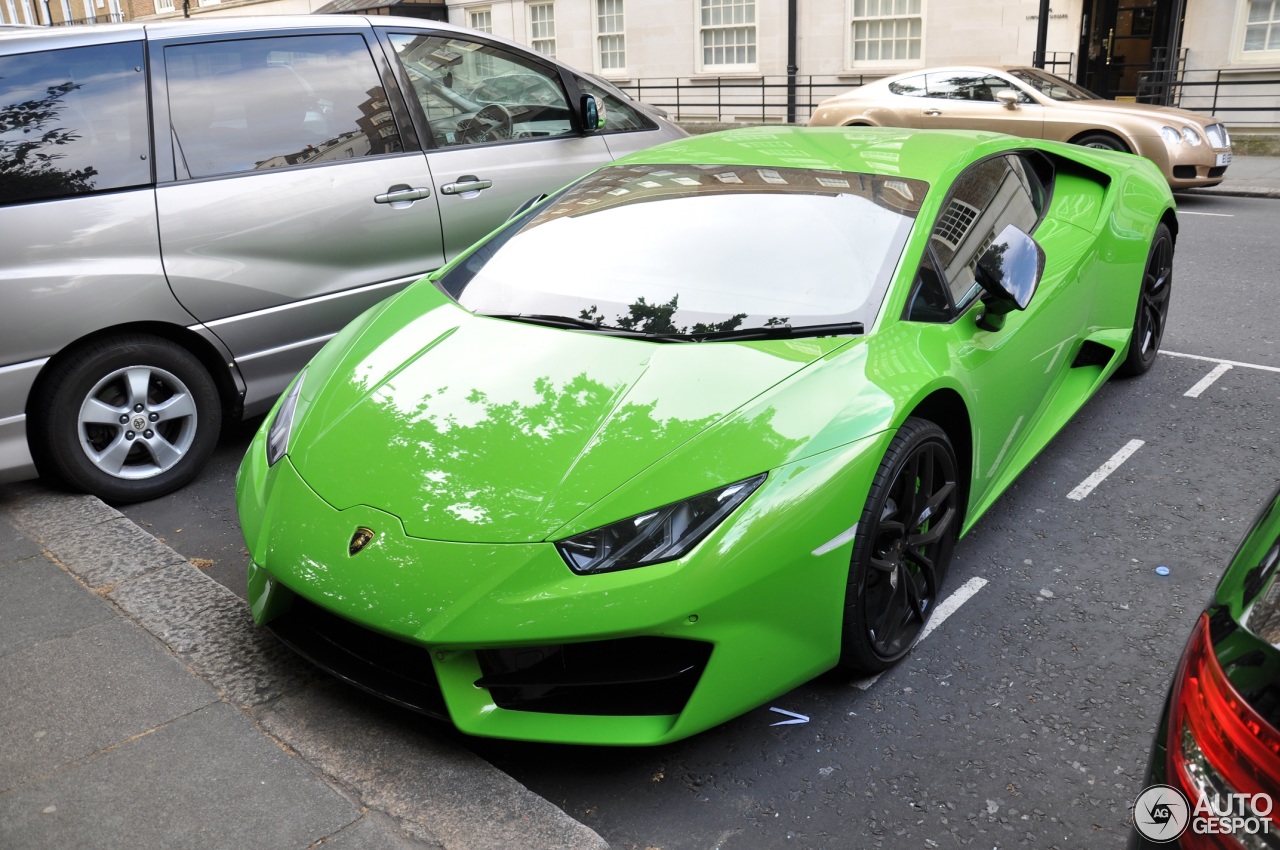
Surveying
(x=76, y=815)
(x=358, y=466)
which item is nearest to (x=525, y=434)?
(x=358, y=466)

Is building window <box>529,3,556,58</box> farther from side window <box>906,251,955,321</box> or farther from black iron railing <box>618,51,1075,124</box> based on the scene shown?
side window <box>906,251,955,321</box>

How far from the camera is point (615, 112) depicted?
5.91 metres

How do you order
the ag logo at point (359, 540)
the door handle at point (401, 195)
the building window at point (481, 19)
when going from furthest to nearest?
the building window at point (481, 19) < the door handle at point (401, 195) < the ag logo at point (359, 540)

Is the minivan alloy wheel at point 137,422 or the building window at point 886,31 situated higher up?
the building window at point 886,31

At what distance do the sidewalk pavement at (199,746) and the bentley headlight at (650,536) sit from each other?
23.0 inches

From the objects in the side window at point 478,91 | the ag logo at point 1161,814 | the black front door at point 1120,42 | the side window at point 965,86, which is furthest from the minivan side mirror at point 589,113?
the black front door at point 1120,42

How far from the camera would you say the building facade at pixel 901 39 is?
15.6 meters

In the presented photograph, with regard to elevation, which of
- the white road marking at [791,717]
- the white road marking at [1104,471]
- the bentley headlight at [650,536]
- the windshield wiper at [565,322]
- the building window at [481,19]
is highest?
the building window at [481,19]

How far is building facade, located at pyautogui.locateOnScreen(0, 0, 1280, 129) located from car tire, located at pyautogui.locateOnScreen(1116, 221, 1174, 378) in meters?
11.3

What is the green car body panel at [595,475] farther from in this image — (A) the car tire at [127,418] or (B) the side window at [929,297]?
(A) the car tire at [127,418]

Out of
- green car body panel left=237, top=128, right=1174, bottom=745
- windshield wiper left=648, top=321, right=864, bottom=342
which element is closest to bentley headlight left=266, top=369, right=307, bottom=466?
green car body panel left=237, top=128, right=1174, bottom=745

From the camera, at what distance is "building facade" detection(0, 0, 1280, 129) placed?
1560 centimetres

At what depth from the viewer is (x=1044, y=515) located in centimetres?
398

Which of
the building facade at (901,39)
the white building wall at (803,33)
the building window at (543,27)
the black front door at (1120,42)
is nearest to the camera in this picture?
the building facade at (901,39)
